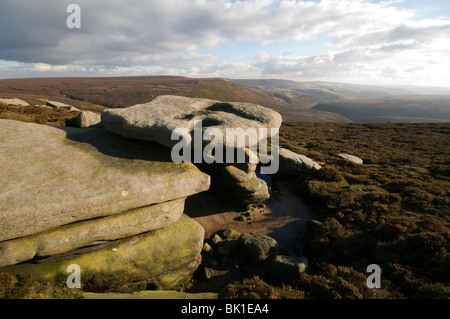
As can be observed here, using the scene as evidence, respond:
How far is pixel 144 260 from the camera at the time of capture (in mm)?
10906

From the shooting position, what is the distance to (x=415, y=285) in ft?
32.4

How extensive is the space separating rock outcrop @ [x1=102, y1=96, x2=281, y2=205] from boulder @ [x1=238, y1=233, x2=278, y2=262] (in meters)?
4.49

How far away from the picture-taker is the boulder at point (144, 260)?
9.05 metres

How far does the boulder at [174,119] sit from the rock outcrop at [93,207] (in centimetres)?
122

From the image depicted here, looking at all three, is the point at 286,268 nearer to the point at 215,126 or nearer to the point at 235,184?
the point at 235,184

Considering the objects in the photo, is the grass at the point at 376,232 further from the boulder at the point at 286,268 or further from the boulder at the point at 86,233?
the boulder at the point at 86,233

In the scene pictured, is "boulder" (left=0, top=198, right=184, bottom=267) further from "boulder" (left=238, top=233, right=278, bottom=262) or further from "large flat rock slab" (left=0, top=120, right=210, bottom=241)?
"boulder" (left=238, top=233, right=278, bottom=262)

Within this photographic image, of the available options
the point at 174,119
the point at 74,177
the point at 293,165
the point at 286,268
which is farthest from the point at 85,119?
the point at 293,165

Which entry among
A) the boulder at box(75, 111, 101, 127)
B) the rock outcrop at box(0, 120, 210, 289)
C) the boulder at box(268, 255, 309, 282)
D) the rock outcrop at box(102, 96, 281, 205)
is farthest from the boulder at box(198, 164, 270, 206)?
the boulder at box(75, 111, 101, 127)

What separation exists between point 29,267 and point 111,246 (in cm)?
303

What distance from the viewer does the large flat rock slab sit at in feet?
26.5

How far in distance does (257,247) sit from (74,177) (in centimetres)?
1088

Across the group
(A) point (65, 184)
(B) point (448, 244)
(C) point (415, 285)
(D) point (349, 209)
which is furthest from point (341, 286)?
(A) point (65, 184)

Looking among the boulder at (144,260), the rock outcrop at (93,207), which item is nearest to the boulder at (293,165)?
the rock outcrop at (93,207)
